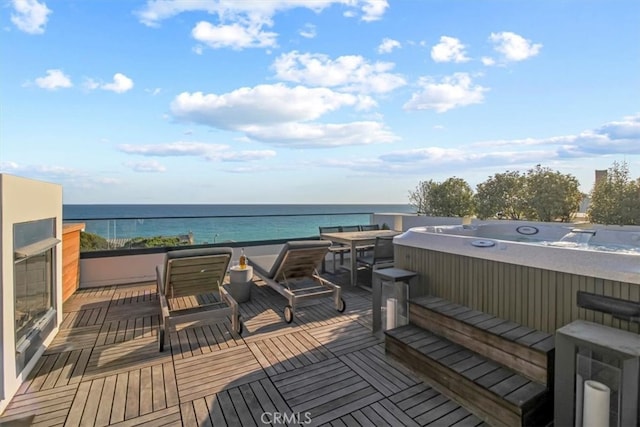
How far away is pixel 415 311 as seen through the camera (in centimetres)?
305

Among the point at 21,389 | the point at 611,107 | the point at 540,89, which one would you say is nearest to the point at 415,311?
the point at 21,389

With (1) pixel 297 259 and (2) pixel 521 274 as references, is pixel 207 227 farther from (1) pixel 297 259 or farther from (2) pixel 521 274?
(2) pixel 521 274

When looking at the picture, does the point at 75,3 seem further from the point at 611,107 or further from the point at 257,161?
the point at 611,107

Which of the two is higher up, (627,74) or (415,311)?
(627,74)

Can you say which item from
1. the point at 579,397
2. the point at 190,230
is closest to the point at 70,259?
the point at 190,230

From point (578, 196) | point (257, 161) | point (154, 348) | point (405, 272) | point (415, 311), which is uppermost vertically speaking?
point (257, 161)

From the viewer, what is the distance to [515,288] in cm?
259

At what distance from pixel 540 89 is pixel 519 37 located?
64.7 inches

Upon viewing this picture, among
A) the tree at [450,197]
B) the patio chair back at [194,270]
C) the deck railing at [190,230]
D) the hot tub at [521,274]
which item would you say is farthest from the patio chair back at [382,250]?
the tree at [450,197]

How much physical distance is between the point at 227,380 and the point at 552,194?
974cm

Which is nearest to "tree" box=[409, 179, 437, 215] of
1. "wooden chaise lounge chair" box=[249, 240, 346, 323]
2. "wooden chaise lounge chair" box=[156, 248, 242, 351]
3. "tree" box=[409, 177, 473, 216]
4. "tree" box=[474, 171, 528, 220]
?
"tree" box=[409, 177, 473, 216]

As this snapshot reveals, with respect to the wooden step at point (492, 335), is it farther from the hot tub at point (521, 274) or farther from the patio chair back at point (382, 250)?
the patio chair back at point (382, 250)

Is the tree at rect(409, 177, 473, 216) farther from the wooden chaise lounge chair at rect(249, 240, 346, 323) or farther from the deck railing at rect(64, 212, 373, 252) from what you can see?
the wooden chaise lounge chair at rect(249, 240, 346, 323)

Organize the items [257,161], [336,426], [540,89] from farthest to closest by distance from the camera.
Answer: [257,161] → [540,89] → [336,426]
